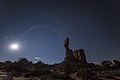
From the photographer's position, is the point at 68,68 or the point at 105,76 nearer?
the point at 105,76

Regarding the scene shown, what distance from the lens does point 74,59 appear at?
7556 centimetres

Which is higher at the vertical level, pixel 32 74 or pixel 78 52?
pixel 78 52

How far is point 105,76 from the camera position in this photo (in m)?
34.9

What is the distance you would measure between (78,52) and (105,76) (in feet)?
148

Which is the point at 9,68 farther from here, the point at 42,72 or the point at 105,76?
the point at 105,76

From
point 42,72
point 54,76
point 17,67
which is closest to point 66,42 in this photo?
point 17,67

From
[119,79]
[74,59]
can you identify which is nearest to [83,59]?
[74,59]

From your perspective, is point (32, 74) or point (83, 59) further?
point (83, 59)

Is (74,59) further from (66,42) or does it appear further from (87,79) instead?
(87,79)

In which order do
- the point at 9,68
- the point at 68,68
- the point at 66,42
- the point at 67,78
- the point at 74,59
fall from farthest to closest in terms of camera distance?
1. the point at 74,59
2. the point at 66,42
3. the point at 9,68
4. the point at 68,68
5. the point at 67,78

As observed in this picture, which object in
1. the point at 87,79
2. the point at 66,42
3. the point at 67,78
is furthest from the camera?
the point at 66,42

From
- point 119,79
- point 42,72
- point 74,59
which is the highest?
point 74,59

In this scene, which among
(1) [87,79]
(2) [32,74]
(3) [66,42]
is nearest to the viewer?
(1) [87,79]

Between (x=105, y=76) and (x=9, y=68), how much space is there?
78.6 feet
